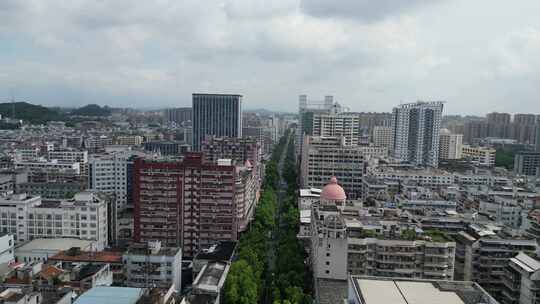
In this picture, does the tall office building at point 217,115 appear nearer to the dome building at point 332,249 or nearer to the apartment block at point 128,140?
the apartment block at point 128,140

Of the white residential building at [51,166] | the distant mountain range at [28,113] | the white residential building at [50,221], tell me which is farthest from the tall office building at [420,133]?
the distant mountain range at [28,113]

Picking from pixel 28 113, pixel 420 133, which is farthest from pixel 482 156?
pixel 28 113

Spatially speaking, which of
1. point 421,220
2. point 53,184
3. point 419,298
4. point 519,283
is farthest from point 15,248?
point 519,283

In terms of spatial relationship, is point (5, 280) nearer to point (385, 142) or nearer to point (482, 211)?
point (482, 211)

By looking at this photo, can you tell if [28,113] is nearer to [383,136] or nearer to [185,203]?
[383,136]

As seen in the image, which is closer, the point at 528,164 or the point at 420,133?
the point at 528,164

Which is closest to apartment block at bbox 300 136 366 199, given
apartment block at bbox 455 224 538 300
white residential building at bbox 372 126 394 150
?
apartment block at bbox 455 224 538 300

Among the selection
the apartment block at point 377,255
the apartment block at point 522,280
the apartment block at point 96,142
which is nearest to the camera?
the apartment block at point 522,280
